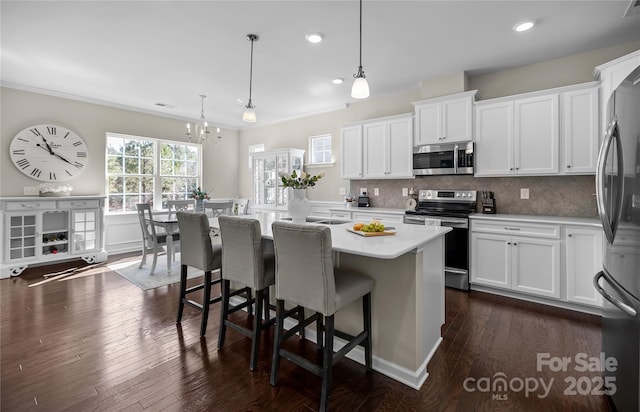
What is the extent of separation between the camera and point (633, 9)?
2.50m

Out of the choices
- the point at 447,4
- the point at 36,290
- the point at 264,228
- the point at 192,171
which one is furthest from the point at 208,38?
the point at 192,171

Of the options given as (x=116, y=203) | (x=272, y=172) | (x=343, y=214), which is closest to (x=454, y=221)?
(x=343, y=214)

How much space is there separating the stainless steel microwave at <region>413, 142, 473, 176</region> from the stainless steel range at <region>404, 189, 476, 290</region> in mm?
361

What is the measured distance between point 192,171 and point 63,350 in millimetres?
4810

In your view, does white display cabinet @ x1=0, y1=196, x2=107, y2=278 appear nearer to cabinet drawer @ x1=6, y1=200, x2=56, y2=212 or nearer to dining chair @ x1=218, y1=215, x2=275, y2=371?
cabinet drawer @ x1=6, y1=200, x2=56, y2=212

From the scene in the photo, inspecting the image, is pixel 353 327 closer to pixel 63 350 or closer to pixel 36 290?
pixel 63 350

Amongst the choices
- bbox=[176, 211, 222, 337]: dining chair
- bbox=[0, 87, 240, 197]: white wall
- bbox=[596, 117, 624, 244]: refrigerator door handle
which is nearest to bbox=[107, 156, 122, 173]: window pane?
bbox=[0, 87, 240, 197]: white wall

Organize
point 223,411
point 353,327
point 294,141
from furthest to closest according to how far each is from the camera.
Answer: point 294,141, point 353,327, point 223,411

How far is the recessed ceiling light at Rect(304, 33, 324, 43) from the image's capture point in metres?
2.99

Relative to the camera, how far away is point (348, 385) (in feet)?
6.21

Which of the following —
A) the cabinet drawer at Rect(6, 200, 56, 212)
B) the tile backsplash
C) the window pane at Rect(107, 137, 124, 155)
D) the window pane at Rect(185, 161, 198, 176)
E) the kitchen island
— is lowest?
the kitchen island

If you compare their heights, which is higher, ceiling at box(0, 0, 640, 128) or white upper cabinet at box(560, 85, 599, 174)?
ceiling at box(0, 0, 640, 128)

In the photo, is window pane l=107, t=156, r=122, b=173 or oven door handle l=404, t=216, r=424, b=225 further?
window pane l=107, t=156, r=122, b=173

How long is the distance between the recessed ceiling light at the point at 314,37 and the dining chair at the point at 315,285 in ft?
7.17
